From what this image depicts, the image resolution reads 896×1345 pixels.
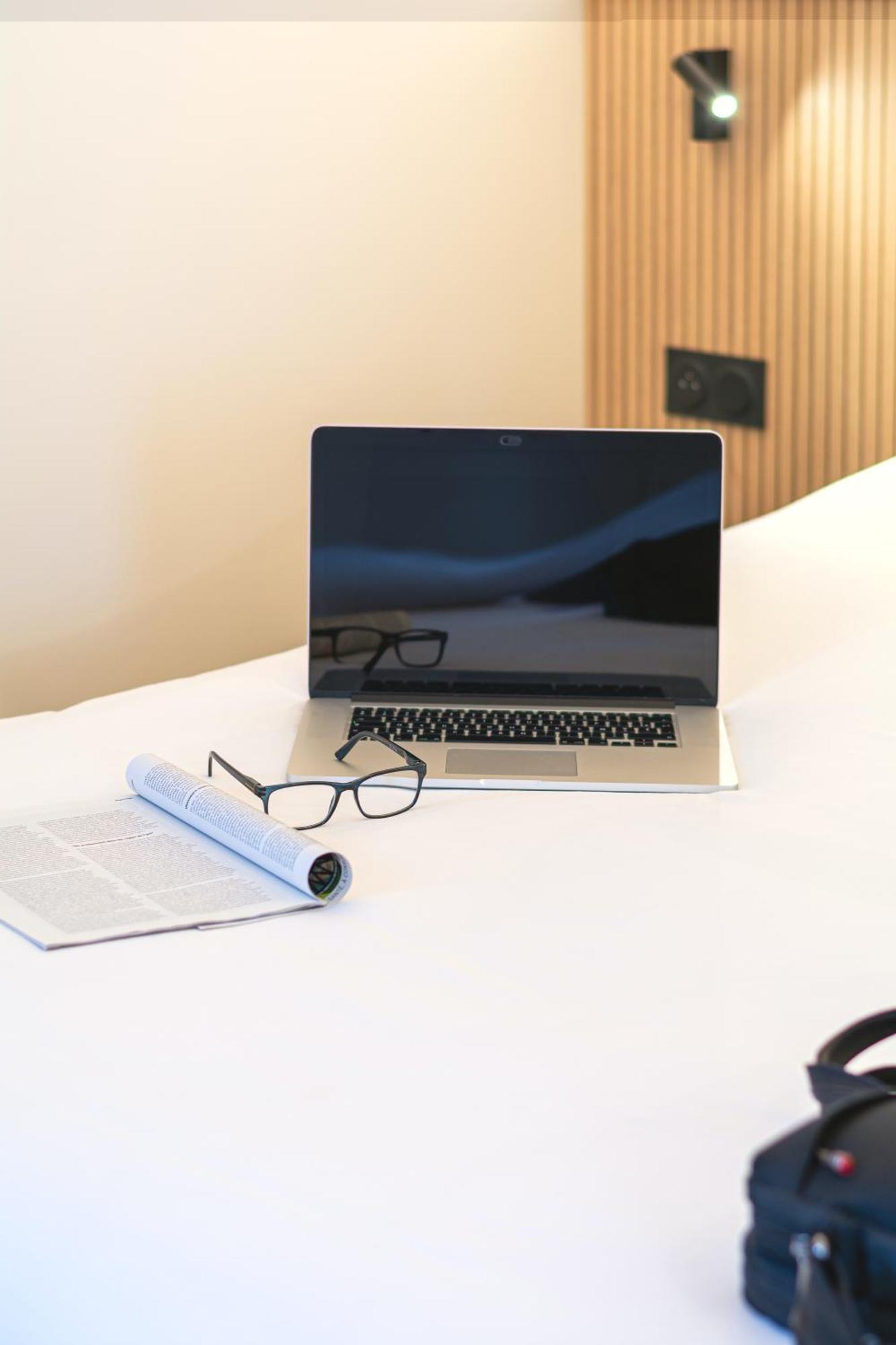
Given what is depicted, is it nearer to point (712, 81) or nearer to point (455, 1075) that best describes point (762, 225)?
point (712, 81)

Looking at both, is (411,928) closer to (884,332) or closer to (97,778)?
(97,778)

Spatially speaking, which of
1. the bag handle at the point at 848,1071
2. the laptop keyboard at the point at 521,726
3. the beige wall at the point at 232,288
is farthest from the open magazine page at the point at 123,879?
the beige wall at the point at 232,288

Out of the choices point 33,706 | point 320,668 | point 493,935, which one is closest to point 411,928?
point 493,935

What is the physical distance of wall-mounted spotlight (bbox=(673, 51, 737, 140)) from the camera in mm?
2396

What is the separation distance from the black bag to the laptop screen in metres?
0.97

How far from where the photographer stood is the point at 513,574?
1.71 meters

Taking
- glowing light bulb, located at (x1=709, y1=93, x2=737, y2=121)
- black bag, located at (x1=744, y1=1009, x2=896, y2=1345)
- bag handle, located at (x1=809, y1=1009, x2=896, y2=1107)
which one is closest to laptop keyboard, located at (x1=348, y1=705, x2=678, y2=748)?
bag handle, located at (x1=809, y1=1009, x2=896, y2=1107)

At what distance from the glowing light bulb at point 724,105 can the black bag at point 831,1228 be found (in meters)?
2.04

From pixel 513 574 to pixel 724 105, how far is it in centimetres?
114

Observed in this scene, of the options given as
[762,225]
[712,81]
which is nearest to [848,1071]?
[762,225]

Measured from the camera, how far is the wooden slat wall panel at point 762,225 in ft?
7.27

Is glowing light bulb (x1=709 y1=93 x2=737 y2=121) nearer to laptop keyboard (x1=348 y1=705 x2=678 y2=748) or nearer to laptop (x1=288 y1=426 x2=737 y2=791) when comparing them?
laptop (x1=288 y1=426 x2=737 y2=791)

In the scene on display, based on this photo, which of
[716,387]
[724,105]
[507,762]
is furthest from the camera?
[716,387]

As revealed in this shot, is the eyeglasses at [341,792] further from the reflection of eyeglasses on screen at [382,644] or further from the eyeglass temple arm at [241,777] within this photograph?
the reflection of eyeglasses on screen at [382,644]
